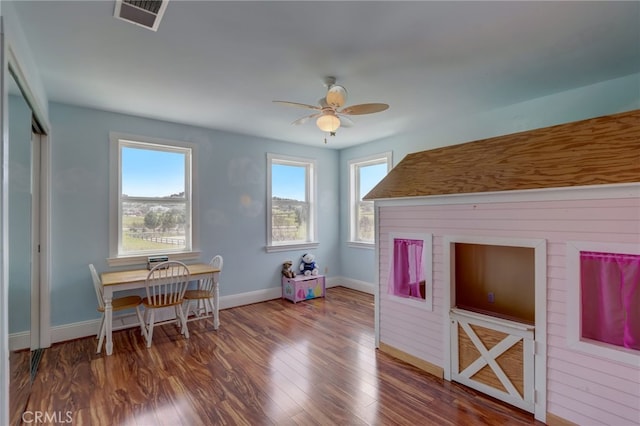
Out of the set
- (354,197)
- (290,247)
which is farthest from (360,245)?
(290,247)

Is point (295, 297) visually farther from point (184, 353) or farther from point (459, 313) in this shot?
point (459, 313)

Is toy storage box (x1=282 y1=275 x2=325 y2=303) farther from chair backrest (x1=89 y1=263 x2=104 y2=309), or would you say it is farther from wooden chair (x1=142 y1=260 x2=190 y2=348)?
chair backrest (x1=89 y1=263 x2=104 y2=309)

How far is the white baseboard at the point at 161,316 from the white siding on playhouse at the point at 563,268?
9.39 feet

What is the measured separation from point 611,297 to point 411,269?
1363 millimetres

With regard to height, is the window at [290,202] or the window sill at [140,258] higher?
the window at [290,202]

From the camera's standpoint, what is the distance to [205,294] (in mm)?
3660

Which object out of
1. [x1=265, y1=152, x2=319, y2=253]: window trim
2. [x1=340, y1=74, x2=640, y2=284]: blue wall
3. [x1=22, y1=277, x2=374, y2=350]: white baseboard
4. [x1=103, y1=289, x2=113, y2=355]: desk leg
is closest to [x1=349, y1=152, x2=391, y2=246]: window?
[x1=340, y1=74, x2=640, y2=284]: blue wall

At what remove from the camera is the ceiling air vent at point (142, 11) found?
1757 mm

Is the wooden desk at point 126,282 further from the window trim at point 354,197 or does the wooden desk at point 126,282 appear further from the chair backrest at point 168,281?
the window trim at point 354,197

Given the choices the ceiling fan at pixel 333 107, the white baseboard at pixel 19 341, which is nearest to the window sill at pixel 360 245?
the ceiling fan at pixel 333 107

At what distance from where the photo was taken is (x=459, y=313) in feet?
8.02

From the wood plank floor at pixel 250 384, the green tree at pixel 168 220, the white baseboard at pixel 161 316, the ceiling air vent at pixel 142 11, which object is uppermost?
the ceiling air vent at pixel 142 11

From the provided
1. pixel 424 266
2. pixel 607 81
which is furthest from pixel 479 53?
pixel 424 266

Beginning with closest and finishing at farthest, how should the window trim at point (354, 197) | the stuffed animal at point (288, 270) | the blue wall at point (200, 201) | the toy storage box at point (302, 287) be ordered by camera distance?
the blue wall at point (200, 201), the toy storage box at point (302, 287), the stuffed animal at point (288, 270), the window trim at point (354, 197)
